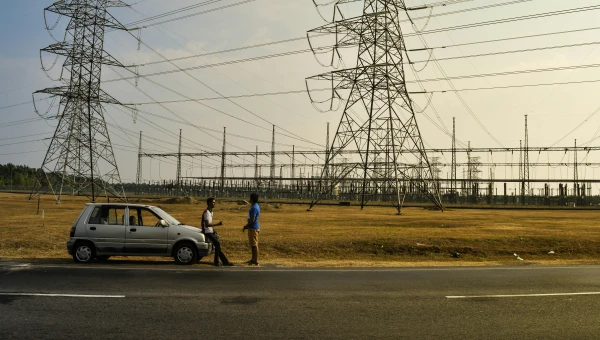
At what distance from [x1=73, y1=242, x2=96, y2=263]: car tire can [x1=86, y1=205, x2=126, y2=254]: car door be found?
153 mm

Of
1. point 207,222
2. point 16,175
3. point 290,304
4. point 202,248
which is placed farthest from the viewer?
point 16,175

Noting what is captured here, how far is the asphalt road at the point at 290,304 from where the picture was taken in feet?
23.6

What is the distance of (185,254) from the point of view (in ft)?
47.9

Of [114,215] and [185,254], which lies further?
[114,215]

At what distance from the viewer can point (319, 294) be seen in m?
10.0

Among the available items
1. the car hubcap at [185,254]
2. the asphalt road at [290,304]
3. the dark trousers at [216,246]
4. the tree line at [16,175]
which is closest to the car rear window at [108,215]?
the asphalt road at [290,304]

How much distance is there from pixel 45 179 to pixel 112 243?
144 feet

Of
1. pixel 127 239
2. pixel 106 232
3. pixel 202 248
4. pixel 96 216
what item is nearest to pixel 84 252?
pixel 106 232

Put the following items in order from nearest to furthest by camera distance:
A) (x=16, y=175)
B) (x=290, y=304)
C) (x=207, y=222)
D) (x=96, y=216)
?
(x=290, y=304)
(x=207, y=222)
(x=96, y=216)
(x=16, y=175)

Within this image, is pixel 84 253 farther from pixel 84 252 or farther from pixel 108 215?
pixel 108 215

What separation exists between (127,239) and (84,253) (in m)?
1.14

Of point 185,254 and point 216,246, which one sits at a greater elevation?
point 216,246

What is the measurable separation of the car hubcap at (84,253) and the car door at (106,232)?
23 cm

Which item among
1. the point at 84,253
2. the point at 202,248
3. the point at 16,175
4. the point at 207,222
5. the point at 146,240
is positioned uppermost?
the point at 16,175
